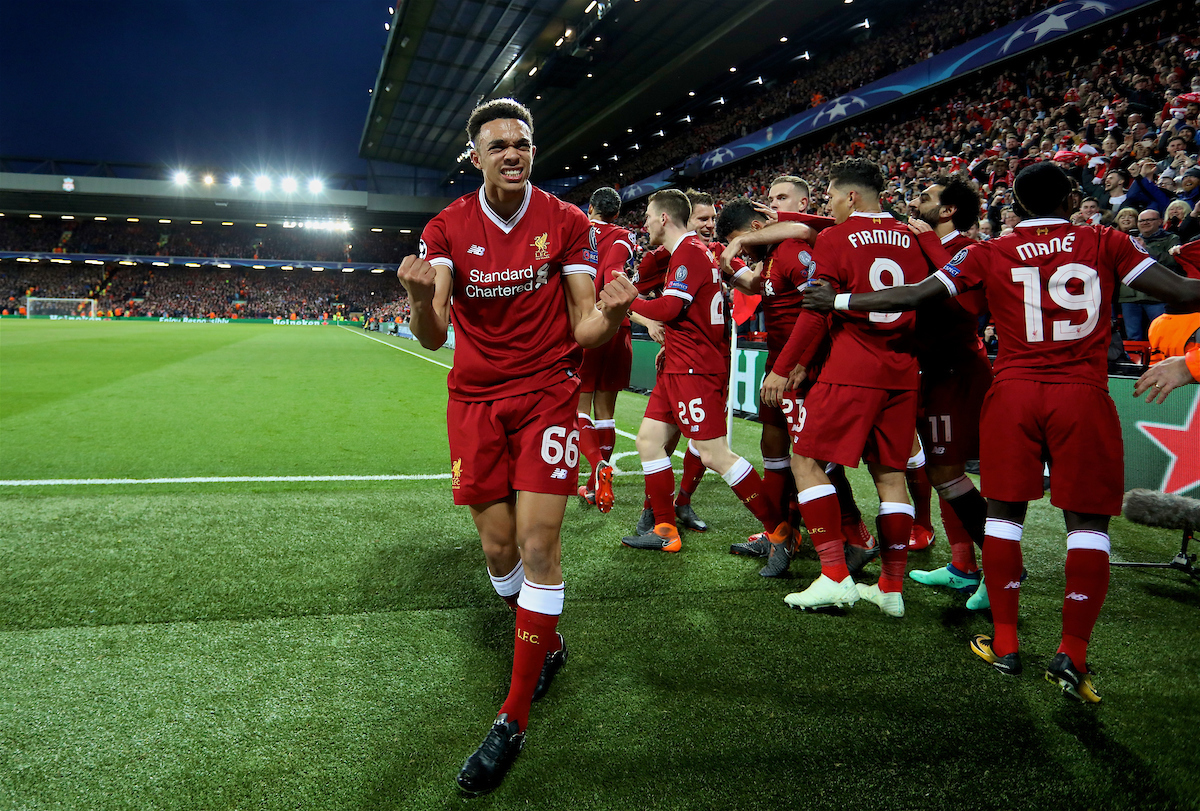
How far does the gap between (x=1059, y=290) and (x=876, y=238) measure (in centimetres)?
94

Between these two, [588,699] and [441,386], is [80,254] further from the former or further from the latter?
[588,699]

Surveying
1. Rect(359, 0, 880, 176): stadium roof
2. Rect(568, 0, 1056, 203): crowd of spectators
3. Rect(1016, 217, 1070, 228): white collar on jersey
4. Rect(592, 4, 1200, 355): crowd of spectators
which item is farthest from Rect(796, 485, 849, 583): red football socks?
Rect(359, 0, 880, 176): stadium roof

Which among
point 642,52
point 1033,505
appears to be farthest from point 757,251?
point 642,52

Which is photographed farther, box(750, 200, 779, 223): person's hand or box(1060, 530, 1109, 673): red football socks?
box(750, 200, 779, 223): person's hand

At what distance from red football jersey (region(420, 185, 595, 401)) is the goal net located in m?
62.0

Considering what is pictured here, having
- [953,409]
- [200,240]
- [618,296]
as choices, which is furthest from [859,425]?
[200,240]

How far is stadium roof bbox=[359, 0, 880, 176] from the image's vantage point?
23.4 metres

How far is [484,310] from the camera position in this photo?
2695 mm

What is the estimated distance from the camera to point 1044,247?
2771 mm

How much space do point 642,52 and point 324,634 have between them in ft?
94.4

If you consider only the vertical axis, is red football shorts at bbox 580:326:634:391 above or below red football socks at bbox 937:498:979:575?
above

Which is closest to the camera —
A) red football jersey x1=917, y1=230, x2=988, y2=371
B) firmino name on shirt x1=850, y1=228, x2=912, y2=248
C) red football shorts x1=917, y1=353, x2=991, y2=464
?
firmino name on shirt x1=850, y1=228, x2=912, y2=248

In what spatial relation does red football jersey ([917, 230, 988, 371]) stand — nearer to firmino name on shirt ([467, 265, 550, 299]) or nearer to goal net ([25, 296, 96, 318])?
firmino name on shirt ([467, 265, 550, 299])

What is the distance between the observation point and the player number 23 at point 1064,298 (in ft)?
8.84
